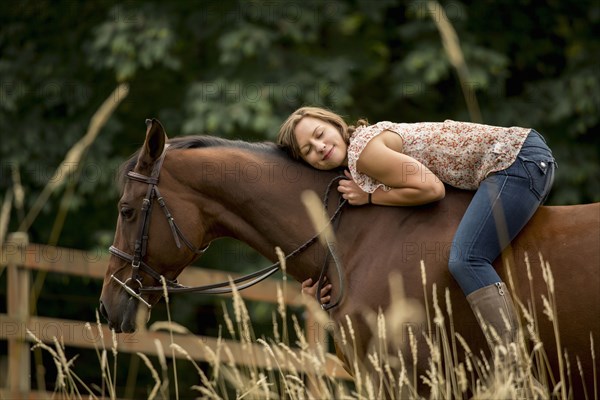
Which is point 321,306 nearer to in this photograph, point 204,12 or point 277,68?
point 277,68

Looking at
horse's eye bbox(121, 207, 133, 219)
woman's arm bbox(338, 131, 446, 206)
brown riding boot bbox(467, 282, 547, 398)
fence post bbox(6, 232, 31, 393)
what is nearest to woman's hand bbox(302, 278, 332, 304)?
woman's arm bbox(338, 131, 446, 206)

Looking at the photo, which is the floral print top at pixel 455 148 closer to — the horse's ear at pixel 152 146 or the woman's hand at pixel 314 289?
the woman's hand at pixel 314 289

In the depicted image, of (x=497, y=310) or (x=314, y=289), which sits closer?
(x=497, y=310)

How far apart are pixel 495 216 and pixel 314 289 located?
103 centimetres

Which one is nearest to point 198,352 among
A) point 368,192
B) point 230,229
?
point 230,229

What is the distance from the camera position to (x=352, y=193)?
460 cm

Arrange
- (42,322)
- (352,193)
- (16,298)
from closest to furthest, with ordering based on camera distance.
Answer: (352,193) < (16,298) < (42,322)

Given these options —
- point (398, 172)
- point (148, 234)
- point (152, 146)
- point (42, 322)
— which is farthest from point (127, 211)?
point (42, 322)

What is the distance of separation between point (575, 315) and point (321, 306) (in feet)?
4.02

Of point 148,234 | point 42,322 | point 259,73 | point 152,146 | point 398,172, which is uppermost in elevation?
Result: point 259,73

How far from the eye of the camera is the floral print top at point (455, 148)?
4.38 metres

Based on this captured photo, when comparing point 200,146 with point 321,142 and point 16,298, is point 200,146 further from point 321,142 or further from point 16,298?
point 16,298

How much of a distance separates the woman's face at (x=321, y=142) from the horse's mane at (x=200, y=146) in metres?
0.20

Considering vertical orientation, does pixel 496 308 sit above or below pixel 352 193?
below
